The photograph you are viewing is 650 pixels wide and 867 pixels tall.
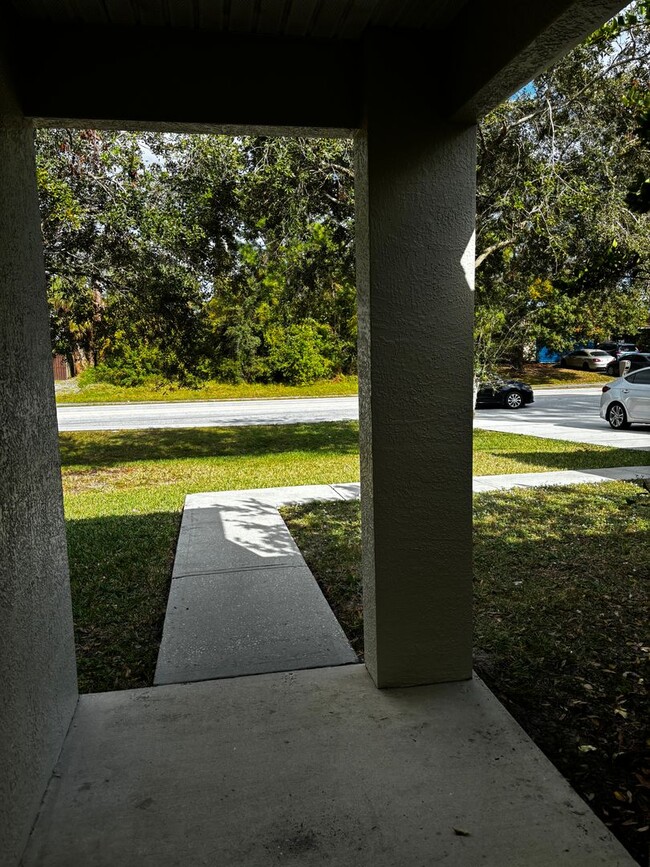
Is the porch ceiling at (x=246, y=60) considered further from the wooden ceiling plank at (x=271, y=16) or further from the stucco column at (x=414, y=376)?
the stucco column at (x=414, y=376)

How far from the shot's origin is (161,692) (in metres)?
3.21

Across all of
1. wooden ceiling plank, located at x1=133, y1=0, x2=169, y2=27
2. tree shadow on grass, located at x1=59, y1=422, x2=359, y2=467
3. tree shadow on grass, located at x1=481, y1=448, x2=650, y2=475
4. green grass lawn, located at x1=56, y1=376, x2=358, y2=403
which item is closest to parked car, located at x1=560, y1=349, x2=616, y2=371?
green grass lawn, located at x1=56, y1=376, x2=358, y2=403

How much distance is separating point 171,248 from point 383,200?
218 inches

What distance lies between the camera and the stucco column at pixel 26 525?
212cm

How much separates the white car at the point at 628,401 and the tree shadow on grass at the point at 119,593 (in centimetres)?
1030

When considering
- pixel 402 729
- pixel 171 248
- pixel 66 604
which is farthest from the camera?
pixel 171 248

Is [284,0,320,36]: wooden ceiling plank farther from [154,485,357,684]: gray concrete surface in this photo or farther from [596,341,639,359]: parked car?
[596,341,639,359]: parked car

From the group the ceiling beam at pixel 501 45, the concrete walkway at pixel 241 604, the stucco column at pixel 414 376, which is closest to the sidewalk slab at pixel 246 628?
the concrete walkway at pixel 241 604

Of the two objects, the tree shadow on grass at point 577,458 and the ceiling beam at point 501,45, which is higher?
the ceiling beam at point 501,45

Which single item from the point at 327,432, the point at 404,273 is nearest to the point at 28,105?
the point at 404,273

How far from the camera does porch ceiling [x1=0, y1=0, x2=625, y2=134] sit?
8.25ft

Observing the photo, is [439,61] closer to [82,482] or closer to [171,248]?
[171,248]

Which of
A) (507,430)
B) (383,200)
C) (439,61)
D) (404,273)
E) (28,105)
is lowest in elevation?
(507,430)

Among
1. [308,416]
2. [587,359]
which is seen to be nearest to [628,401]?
[308,416]
